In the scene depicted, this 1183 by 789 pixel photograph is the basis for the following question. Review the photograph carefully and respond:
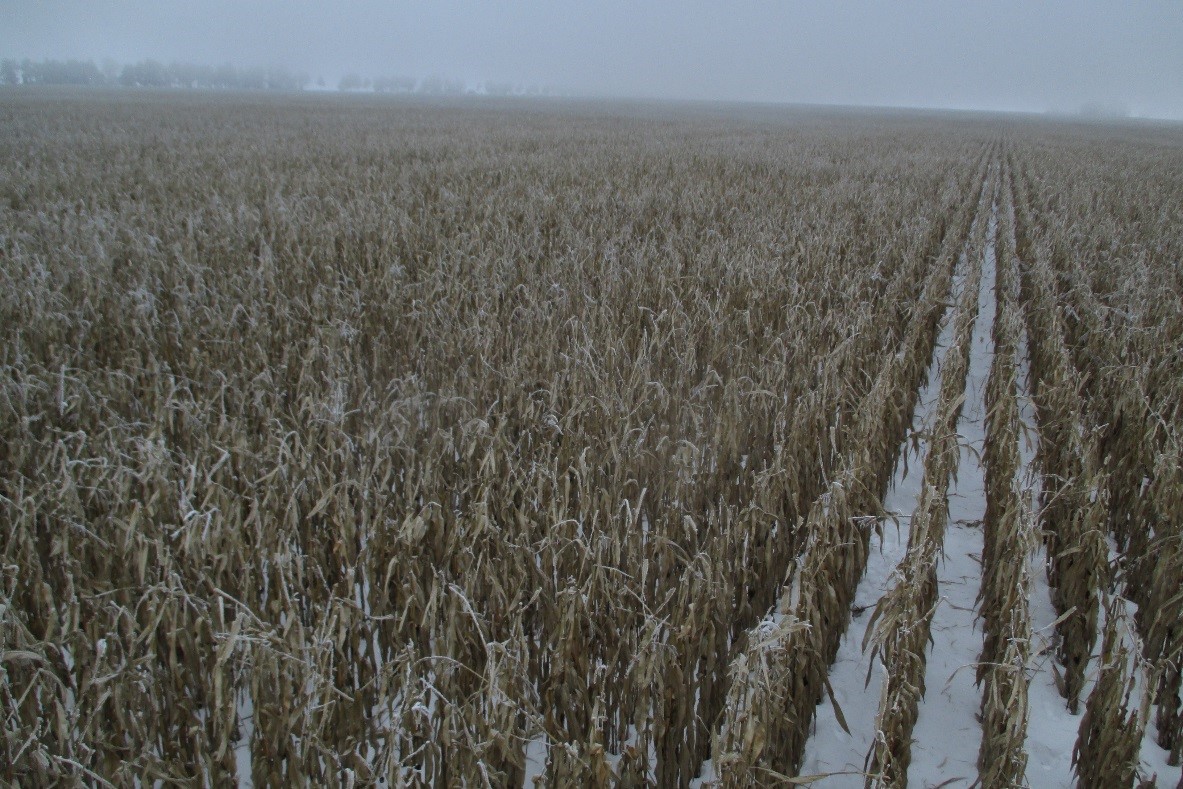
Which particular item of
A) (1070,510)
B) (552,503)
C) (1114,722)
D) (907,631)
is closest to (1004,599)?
(1114,722)

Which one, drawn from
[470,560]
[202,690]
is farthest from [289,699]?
[470,560]

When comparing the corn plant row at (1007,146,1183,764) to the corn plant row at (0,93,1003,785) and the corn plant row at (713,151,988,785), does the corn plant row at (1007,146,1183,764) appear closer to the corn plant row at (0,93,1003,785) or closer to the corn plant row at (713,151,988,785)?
the corn plant row at (713,151,988,785)

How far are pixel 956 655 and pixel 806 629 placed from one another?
1.00 metres

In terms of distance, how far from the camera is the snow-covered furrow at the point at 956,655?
92.7 inches

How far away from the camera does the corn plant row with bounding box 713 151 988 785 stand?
1841 millimetres

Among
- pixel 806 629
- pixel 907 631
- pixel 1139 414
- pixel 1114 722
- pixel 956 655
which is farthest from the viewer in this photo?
pixel 1139 414

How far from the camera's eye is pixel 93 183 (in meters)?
11.0

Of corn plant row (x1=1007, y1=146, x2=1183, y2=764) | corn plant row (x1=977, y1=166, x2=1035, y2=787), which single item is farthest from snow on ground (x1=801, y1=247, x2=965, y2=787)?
corn plant row (x1=1007, y1=146, x2=1183, y2=764)

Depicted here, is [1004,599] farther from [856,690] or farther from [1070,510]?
[1070,510]

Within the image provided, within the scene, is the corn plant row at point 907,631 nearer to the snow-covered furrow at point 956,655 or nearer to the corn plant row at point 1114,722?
the snow-covered furrow at point 956,655

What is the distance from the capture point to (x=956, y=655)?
9.45ft

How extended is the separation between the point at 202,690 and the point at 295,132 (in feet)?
81.2

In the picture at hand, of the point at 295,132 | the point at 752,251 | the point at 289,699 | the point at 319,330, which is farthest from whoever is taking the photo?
the point at 295,132

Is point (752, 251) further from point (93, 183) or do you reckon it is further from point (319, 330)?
point (93, 183)
